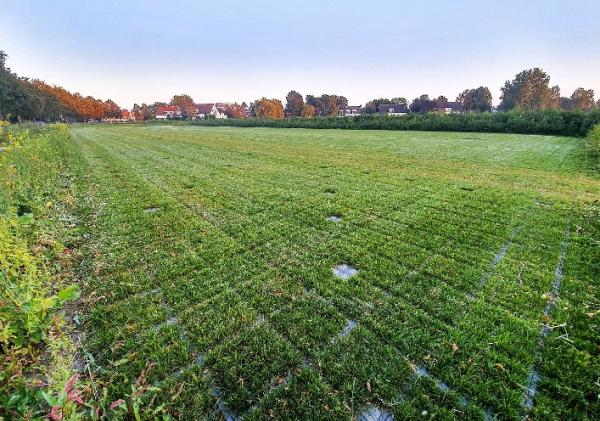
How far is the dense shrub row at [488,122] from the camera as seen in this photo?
87.8 ft

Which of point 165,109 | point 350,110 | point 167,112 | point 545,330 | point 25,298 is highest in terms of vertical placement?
point 165,109

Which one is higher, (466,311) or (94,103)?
(94,103)

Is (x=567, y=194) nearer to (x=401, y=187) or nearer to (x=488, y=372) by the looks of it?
(x=401, y=187)

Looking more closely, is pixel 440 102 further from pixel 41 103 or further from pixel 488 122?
pixel 41 103

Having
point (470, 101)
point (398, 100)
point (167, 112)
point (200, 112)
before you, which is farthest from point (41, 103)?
point (470, 101)

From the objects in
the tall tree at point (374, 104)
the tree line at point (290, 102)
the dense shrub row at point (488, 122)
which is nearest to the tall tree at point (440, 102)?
the tree line at point (290, 102)

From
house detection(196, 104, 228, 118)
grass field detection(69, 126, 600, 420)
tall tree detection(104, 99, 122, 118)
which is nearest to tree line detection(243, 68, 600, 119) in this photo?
house detection(196, 104, 228, 118)

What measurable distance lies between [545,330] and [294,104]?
111240mm

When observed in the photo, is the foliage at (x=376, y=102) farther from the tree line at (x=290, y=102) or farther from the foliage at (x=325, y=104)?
the foliage at (x=325, y=104)

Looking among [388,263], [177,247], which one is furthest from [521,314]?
[177,247]

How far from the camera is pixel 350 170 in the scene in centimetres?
1111

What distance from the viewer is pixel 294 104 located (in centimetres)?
10669

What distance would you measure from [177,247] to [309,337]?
2873 mm

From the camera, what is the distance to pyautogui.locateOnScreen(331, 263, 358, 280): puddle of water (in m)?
3.99
